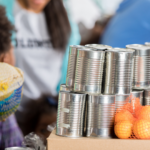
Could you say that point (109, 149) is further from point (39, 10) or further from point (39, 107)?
point (39, 10)

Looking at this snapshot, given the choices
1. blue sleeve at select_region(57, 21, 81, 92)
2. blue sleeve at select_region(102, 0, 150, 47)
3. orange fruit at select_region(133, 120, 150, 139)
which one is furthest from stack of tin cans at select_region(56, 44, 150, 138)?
blue sleeve at select_region(57, 21, 81, 92)

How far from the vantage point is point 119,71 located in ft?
3.56

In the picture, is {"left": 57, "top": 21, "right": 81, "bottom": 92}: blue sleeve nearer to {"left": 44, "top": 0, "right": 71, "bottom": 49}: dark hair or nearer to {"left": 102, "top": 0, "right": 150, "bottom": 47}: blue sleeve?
{"left": 44, "top": 0, "right": 71, "bottom": 49}: dark hair

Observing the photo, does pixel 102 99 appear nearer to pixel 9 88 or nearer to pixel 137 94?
pixel 137 94

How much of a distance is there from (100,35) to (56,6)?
530mm

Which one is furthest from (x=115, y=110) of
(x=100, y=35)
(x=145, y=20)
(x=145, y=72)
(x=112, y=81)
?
(x=100, y=35)

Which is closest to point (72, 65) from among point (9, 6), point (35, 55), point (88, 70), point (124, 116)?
point (88, 70)

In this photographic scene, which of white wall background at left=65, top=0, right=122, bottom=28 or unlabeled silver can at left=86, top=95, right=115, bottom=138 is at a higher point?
white wall background at left=65, top=0, right=122, bottom=28

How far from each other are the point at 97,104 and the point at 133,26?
1.24m

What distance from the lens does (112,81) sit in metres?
1.09

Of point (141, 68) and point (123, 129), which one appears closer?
point (123, 129)

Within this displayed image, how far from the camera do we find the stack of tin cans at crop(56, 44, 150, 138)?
41.4 inches

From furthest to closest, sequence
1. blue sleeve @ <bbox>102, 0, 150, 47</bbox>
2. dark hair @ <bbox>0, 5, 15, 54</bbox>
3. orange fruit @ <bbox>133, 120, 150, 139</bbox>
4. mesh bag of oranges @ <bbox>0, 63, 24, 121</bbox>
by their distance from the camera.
Answer: dark hair @ <bbox>0, 5, 15, 54</bbox> < blue sleeve @ <bbox>102, 0, 150, 47</bbox> < mesh bag of oranges @ <bbox>0, 63, 24, 121</bbox> < orange fruit @ <bbox>133, 120, 150, 139</bbox>

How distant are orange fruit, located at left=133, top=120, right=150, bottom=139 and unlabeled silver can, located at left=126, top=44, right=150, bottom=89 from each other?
232 mm
